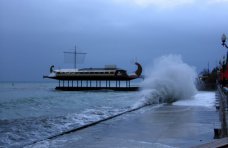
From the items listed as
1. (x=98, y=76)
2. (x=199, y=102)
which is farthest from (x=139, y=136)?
(x=98, y=76)

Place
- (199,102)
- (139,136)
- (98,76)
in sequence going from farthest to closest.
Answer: (98,76), (199,102), (139,136)

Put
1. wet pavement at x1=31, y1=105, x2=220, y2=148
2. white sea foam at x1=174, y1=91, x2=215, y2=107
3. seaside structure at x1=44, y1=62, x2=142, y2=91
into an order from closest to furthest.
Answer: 1. wet pavement at x1=31, y1=105, x2=220, y2=148
2. white sea foam at x1=174, y1=91, x2=215, y2=107
3. seaside structure at x1=44, y1=62, x2=142, y2=91

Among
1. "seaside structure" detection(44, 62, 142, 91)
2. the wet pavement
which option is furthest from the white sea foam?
"seaside structure" detection(44, 62, 142, 91)

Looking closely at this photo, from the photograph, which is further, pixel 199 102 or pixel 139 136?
pixel 199 102

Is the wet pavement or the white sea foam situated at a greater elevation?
the wet pavement

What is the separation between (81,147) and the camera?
26.5ft

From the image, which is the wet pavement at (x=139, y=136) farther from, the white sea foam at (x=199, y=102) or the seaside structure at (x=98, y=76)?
the seaside structure at (x=98, y=76)

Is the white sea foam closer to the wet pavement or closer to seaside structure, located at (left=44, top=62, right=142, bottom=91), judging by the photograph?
the wet pavement

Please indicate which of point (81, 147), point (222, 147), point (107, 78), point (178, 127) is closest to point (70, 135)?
point (81, 147)

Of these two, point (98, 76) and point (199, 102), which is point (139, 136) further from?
point (98, 76)

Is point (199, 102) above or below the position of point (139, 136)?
below

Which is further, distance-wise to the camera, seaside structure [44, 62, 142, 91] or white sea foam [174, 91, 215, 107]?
seaside structure [44, 62, 142, 91]

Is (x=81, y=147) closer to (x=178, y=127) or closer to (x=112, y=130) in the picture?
(x=112, y=130)

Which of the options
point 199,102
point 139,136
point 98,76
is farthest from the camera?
point 98,76
